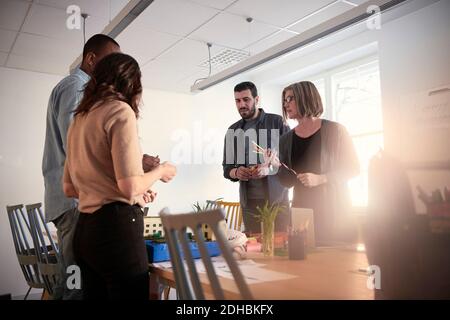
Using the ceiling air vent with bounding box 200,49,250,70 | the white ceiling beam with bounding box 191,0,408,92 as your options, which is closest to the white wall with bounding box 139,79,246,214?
the ceiling air vent with bounding box 200,49,250,70

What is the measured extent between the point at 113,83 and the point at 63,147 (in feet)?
1.73

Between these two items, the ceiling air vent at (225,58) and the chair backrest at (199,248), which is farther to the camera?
the ceiling air vent at (225,58)

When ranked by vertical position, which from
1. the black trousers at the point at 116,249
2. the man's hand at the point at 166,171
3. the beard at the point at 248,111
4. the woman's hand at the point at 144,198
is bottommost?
the black trousers at the point at 116,249

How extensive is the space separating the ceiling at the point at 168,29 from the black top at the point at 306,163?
1.48m

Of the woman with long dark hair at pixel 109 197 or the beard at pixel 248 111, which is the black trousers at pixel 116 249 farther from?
the beard at pixel 248 111

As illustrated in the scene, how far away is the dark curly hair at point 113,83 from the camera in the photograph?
1.10 m

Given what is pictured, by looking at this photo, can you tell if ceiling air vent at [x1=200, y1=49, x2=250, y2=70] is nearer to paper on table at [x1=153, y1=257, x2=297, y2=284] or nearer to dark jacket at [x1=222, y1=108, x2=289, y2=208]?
dark jacket at [x1=222, y1=108, x2=289, y2=208]

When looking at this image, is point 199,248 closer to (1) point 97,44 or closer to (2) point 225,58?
(1) point 97,44

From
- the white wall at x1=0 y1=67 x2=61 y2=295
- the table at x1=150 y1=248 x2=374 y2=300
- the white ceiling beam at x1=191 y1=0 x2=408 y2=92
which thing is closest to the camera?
the table at x1=150 y1=248 x2=374 y2=300

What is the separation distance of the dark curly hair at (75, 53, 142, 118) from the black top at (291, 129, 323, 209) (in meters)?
1.04

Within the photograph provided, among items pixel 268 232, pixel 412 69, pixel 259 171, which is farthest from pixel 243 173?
pixel 412 69

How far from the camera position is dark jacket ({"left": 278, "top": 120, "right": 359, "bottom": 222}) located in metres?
1.82

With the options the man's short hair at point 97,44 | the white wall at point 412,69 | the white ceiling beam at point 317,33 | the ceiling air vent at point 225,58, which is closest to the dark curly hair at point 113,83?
the man's short hair at point 97,44

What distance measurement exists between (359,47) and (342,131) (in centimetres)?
227
